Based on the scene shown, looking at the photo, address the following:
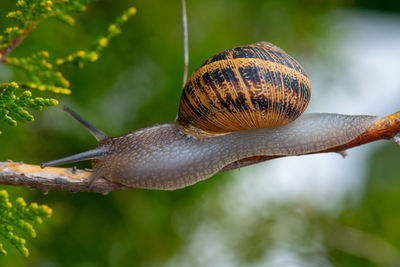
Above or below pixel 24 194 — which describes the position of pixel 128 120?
above

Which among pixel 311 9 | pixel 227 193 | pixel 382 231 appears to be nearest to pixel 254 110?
pixel 227 193

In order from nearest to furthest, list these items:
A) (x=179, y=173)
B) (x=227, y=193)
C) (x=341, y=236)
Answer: (x=179, y=173), (x=341, y=236), (x=227, y=193)

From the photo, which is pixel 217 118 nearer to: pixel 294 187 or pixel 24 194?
pixel 24 194

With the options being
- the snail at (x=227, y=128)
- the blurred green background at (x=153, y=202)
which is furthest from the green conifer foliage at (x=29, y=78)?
the blurred green background at (x=153, y=202)

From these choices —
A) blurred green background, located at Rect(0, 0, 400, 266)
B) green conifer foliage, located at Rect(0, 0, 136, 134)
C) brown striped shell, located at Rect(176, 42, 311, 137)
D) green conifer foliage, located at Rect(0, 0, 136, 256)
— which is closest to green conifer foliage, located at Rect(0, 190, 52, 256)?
green conifer foliage, located at Rect(0, 0, 136, 256)

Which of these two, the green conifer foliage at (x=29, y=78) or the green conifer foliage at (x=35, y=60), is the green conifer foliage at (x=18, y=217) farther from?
the green conifer foliage at (x=35, y=60)

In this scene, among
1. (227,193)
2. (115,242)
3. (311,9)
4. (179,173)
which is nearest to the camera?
(179,173)
